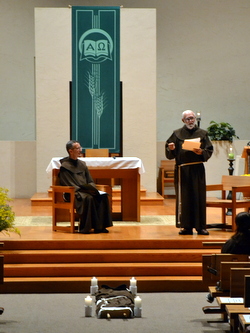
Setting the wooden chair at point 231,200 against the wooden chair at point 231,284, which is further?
the wooden chair at point 231,200

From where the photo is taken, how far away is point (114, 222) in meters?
8.67

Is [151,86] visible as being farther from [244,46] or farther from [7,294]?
[7,294]

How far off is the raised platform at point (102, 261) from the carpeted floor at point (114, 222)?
3.55 ft

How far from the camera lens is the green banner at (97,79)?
37.9 ft

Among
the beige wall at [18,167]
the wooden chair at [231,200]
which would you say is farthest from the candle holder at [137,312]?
the beige wall at [18,167]

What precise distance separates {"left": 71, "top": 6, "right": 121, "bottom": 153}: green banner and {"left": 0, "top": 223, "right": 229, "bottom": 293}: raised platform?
4.46 metres

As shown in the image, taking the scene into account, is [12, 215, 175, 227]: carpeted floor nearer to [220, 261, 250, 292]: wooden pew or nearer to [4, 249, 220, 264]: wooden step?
[4, 249, 220, 264]: wooden step

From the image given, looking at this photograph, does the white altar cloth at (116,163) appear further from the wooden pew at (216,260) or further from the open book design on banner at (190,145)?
the wooden pew at (216,260)

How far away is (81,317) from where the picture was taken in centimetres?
534

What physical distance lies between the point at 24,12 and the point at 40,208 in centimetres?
502

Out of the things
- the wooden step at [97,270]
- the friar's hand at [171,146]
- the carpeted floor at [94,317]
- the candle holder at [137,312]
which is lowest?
the carpeted floor at [94,317]

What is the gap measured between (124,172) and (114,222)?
0.75 m

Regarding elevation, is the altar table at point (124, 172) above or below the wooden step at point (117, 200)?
above

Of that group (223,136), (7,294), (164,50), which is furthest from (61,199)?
(164,50)
